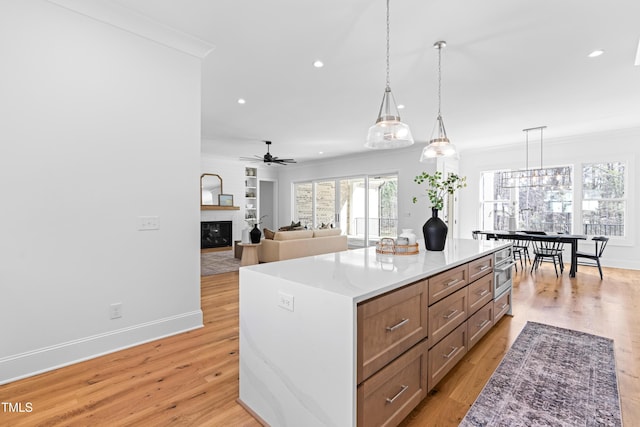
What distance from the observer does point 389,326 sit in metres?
1.42

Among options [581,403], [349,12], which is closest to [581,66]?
[349,12]

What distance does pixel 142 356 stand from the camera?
2.34 m

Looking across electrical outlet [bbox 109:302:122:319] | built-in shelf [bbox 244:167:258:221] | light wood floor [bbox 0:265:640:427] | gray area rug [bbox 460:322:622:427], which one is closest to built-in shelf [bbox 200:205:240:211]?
Answer: built-in shelf [bbox 244:167:258:221]

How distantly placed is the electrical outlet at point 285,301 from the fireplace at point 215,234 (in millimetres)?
7456

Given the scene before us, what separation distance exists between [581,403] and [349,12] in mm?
3109

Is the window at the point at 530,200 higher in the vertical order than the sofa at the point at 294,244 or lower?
higher

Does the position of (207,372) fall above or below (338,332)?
below

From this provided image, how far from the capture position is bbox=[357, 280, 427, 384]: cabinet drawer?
1.27 m

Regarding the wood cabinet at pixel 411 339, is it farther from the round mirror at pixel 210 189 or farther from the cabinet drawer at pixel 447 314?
the round mirror at pixel 210 189

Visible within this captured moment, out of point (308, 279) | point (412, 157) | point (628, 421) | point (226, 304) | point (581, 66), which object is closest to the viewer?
point (308, 279)

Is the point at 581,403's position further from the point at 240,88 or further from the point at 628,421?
the point at 240,88

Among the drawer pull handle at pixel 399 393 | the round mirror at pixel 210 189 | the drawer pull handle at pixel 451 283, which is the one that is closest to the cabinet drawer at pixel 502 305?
the drawer pull handle at pixel 451 283

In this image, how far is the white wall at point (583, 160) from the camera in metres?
5.74

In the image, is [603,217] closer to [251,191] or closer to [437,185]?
[437,185]
